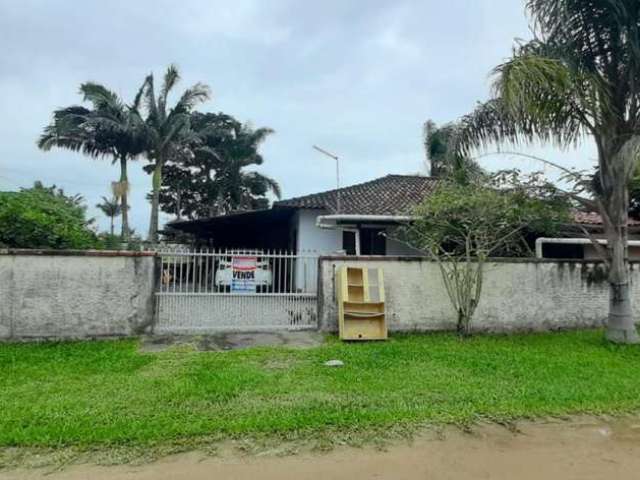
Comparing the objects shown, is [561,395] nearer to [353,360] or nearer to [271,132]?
[353,360]

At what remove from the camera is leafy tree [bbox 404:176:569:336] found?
26.3 feet

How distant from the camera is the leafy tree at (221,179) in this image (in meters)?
28.6

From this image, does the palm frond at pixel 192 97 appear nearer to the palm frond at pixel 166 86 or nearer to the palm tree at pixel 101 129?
the palm frond at pixel 166 86

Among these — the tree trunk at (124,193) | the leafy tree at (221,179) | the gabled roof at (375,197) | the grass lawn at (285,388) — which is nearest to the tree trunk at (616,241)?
the grass lawn at (285,388)

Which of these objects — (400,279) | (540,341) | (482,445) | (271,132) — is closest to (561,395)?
(482,445)

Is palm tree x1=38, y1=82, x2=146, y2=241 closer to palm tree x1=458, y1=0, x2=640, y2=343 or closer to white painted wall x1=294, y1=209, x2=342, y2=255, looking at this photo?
white painted wall x1=294, y1=209, x2=342, y2=255

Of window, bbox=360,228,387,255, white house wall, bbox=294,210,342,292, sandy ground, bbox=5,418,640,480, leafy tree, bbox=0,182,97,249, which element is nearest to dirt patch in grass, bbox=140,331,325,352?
leafy tree, bbox=0,182,97,249

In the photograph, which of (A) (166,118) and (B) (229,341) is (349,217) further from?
(A) (166,118)

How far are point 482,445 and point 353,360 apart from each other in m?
2.75

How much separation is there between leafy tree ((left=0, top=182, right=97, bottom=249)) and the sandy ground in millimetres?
5373

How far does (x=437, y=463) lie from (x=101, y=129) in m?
21.6

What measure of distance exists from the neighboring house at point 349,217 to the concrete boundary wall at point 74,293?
5.11 m

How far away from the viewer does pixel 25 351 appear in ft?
21.5

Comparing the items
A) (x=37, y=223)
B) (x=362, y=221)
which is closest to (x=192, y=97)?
(x=362, y=221)
